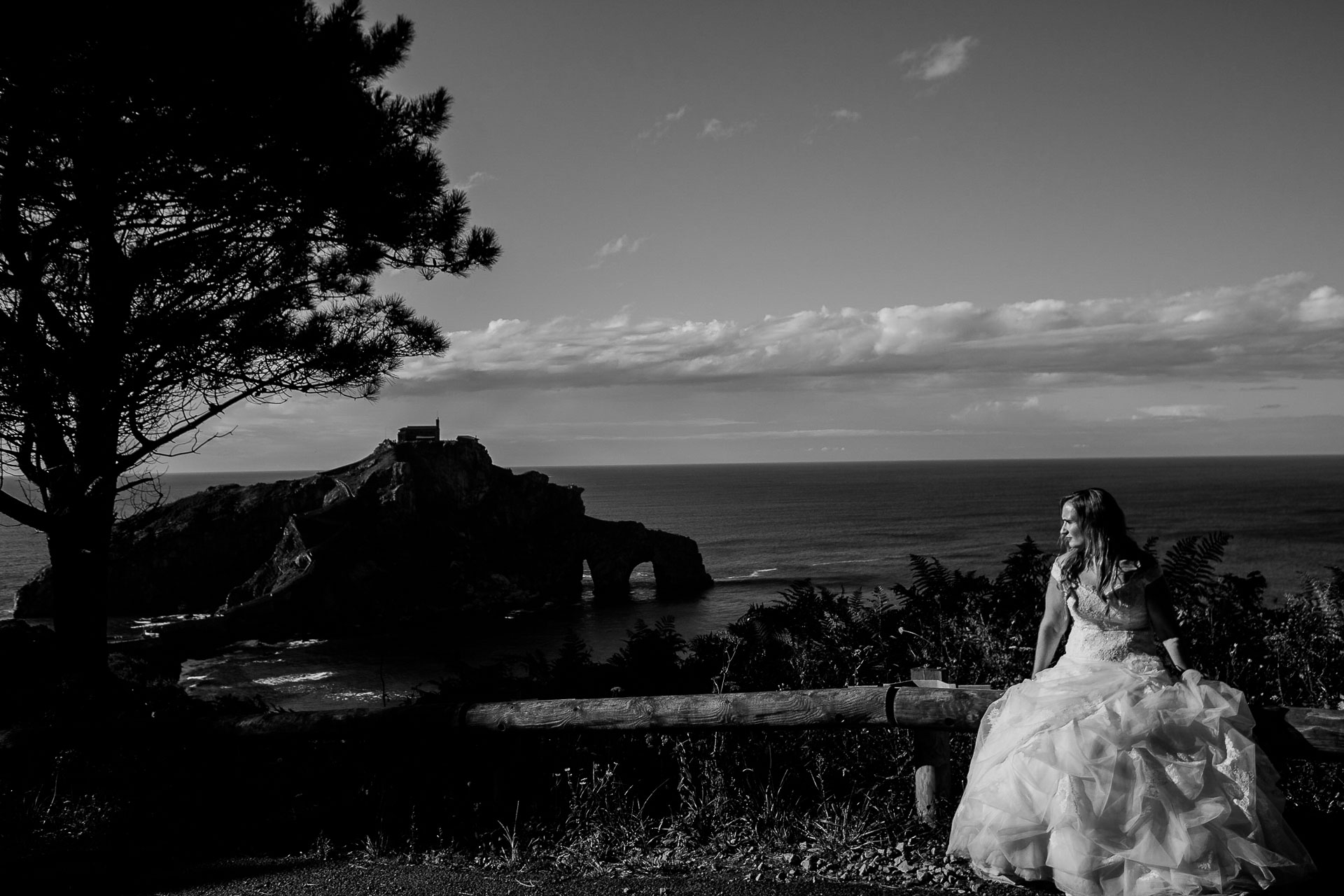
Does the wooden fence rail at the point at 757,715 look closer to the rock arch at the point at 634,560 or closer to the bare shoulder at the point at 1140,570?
the bare shoulder at the point at 1140,570

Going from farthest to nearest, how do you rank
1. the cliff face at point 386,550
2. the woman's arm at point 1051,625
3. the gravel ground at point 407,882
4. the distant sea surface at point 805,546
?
the cliff face at point 386,550
the distant sea surface at point 805,546
the woman's arm at point 1051,625
the gravel ground at point 407,882

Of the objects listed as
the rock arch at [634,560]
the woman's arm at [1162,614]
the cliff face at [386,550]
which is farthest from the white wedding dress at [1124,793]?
the rock arch at [634,560]

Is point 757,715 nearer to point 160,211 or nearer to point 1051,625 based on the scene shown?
point 1051,625

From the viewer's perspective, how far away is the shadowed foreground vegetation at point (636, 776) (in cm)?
526

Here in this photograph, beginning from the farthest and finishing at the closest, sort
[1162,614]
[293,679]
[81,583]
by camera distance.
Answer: [293,679], [81,583], [1162,614]

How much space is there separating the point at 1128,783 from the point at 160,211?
29.7ft

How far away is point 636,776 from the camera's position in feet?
19.7

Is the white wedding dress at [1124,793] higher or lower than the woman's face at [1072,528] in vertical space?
lower

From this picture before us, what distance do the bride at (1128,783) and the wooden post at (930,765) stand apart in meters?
0.39

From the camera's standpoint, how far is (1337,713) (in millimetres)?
4266

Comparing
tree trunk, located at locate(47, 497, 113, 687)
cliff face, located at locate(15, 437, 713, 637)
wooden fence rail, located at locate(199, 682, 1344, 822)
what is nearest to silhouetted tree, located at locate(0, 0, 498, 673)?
tree trunk, located at locate(47, 497, 113, 687)

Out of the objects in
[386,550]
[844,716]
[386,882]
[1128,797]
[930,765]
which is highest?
[844,716]

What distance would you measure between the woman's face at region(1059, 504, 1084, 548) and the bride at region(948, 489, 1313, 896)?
302 millimetres

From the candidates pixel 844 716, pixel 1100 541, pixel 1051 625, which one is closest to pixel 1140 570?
pixel 1100 541
